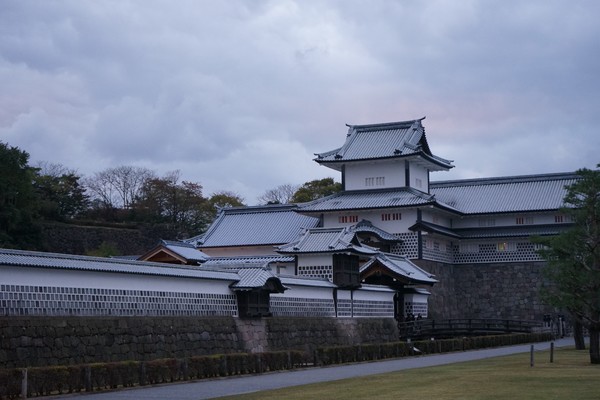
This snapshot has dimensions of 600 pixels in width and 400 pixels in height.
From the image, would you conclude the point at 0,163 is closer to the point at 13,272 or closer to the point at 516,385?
the point at 13,272

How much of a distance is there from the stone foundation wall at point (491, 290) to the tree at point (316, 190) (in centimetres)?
2871

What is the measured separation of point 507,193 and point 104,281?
51106mm

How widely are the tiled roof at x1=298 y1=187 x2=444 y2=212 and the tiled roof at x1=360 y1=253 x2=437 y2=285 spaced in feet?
19.7

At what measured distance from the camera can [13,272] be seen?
86.4ft

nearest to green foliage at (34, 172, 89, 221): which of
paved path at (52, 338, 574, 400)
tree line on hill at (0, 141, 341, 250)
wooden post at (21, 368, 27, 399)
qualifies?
tree line on hill at (0, 141, 341, 250)

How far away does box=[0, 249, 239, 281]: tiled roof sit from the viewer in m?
26.8

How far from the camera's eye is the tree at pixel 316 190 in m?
101

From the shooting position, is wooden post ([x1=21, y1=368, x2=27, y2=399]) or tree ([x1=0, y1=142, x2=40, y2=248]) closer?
wooden post ([x1=21, y1=368, x2=27, y2=399])

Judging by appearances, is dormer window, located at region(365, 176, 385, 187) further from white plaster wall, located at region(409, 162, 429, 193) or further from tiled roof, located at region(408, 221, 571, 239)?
tiled roof, located at region(408, 221, 571, 239)

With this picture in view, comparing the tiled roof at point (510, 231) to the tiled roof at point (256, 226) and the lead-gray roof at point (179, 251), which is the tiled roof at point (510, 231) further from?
the lead-gray roof at point (179, 251)

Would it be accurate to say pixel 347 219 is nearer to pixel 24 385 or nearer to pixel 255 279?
pixel 255 279

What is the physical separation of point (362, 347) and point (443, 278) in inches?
1341

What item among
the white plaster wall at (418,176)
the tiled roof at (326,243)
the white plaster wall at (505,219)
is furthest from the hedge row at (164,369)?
the white plaster wall at (505,219)

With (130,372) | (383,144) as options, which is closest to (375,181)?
(383,144)
